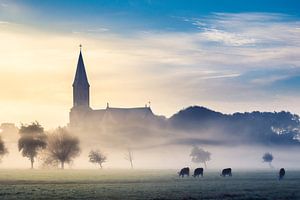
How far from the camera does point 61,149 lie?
162500 mm

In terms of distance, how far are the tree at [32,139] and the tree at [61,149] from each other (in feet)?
8.35

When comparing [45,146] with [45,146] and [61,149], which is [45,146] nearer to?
[45,146]

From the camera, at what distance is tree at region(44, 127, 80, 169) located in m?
162

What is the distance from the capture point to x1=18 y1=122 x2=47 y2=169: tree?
525ft

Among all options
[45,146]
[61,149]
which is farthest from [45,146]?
[61,149]

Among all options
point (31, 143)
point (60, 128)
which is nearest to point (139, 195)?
point (31, 143)

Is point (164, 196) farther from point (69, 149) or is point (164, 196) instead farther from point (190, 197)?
point (69, 149)

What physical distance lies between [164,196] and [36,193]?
42.9 feet

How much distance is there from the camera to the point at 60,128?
6934 inches

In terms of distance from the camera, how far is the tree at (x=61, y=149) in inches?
6388

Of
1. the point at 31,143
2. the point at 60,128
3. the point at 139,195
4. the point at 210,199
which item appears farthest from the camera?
the point at 60,128

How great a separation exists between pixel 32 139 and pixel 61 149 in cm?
799

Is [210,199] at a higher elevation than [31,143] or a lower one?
lower

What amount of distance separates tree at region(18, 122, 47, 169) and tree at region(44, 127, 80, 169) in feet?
8.35
